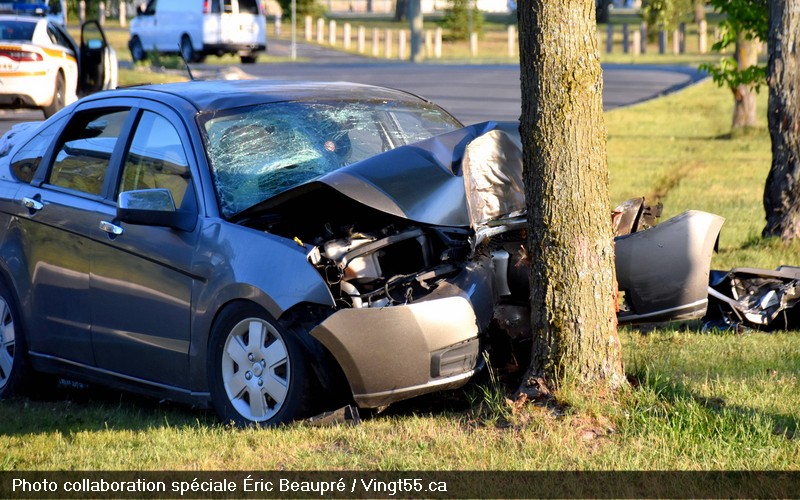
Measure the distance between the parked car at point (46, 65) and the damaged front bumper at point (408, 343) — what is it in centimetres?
1270

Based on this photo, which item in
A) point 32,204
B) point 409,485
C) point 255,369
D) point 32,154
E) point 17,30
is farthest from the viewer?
point 17,30

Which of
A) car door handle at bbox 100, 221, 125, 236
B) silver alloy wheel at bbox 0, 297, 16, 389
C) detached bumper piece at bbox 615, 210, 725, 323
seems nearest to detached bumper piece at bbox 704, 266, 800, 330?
detached bumper piece at bbox 615, 210, 725, 323

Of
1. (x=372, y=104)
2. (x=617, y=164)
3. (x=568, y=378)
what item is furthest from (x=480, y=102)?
(x=568, y=378)

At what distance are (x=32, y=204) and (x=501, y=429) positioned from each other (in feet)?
9.95

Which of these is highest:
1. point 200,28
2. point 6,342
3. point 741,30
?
point 200,28

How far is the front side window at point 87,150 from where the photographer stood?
→ 247 inches

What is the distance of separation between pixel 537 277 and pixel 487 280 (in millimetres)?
279

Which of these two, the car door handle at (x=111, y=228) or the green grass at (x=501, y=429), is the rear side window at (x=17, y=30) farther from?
the car door handle at (x=111, y=228)

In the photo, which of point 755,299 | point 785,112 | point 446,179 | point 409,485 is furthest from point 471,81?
point 409,485

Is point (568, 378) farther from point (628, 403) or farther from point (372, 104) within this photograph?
point (372, 104)

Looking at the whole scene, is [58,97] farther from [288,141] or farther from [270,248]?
[270,248]

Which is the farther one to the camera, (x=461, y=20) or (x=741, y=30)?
(x=461, y=20)

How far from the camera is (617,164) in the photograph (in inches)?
677

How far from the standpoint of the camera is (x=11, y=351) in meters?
6.61
